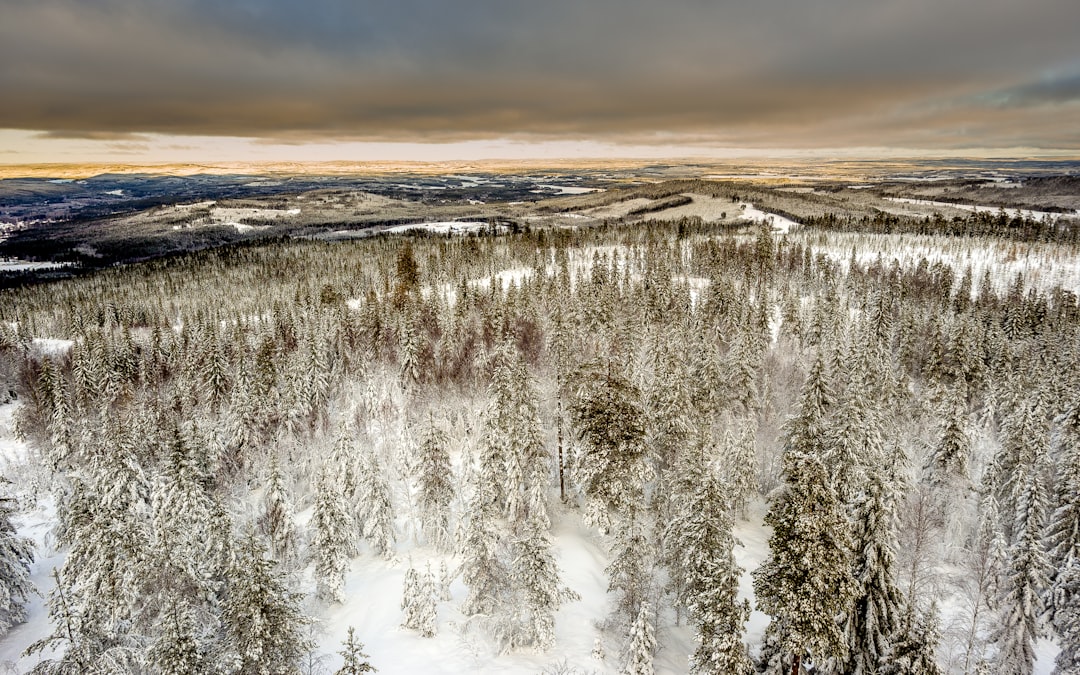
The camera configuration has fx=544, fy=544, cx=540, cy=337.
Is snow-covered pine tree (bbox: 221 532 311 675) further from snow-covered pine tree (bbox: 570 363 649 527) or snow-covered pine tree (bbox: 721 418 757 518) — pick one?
snow-covered pine tree (bbox: 721 418 757 518)

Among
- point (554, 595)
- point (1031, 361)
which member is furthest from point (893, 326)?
point (554, 595)

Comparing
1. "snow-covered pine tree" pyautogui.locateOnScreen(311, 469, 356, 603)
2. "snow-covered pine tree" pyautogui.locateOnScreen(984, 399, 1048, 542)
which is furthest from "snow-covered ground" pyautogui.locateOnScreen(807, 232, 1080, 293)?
"snow-covered pine tree" pyautogui.locateOnScreen(311, 469, 356, 603)

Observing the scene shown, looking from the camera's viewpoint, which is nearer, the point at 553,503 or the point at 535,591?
the point at 535,591

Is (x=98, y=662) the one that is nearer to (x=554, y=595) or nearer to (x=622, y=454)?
(x=554, y=595)

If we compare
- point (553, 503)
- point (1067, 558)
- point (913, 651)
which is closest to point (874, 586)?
point (913, 651)

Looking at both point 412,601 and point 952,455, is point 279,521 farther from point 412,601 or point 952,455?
point 952,455
